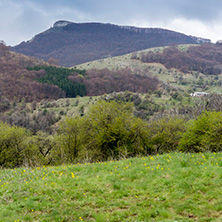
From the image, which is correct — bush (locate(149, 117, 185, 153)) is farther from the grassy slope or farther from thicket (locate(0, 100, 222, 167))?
the grassy slope

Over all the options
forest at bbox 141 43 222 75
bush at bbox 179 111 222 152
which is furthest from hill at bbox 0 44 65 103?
bush at bbox 179 111 222 152

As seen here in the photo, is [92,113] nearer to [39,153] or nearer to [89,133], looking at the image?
[89,133]

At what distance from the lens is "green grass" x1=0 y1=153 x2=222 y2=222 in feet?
23.2

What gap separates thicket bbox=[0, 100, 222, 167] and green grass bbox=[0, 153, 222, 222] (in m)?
11.0

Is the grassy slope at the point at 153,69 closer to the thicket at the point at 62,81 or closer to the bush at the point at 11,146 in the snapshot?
the thicket at the point at 62,81

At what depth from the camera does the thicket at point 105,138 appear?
2242 cm

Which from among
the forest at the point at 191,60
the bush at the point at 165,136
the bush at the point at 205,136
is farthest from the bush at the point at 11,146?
the forest at the point at 191,60

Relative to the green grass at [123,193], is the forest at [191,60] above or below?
above

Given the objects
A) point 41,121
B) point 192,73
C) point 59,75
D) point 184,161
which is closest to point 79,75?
point 59,75

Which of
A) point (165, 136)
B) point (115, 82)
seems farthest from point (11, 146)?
point (115, 82)

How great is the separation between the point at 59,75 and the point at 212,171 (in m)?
121

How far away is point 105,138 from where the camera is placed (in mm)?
22781

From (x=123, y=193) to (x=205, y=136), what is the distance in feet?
43.0

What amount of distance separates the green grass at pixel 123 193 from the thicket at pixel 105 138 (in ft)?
35.9
